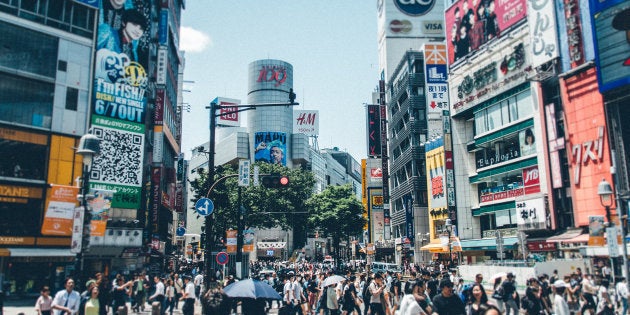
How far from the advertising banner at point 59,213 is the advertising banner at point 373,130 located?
6554cm

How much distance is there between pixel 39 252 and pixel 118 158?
10200 mm

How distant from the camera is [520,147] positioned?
39.7 metres

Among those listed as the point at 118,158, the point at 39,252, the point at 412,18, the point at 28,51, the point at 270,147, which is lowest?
the point at 39,252

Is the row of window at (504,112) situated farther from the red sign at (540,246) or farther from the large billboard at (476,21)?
the red sign at (540,246)

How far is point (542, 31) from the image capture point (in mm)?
35562

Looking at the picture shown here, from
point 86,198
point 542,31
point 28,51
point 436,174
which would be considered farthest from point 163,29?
point 86,198

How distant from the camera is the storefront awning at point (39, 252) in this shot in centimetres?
3138

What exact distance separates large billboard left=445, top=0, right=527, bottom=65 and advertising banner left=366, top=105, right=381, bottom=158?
95.6ft

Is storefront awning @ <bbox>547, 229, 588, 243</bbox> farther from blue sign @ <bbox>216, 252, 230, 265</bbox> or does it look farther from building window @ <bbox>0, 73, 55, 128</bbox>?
building window @ <bbox>0, 73, 55, 128</bbox>

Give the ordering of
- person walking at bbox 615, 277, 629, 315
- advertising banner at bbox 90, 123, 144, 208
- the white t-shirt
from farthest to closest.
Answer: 1. advertising banner at bbox 90, 123, 144, 208
2. the white t-shirt
3. person walking at bbox 615, 277, 629, 315

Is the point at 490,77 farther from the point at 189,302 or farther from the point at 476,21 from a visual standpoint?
the point at 189,302

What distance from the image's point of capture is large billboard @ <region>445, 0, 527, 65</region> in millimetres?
40681

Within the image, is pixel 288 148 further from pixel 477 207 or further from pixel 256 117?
pixel 477 207

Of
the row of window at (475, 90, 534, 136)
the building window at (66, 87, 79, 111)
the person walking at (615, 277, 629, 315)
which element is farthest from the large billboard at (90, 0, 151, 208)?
the person walking at (615, 277, 629, 315)
